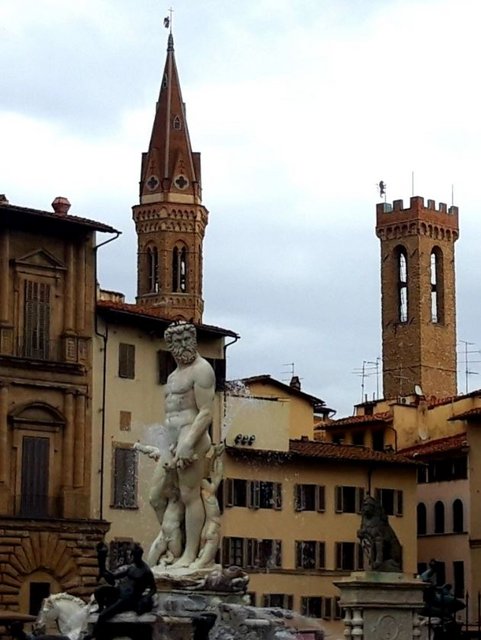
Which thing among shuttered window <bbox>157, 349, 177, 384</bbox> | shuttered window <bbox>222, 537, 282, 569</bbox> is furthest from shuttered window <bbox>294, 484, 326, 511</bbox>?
shuttered window <bbox>157, 349, 177, 384</bbox>

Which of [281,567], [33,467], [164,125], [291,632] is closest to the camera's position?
[291,632]

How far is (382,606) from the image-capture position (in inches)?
1122

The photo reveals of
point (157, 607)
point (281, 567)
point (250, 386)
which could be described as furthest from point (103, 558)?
point (250, 386)

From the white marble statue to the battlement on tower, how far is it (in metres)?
116

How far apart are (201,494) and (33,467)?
32.8 metres

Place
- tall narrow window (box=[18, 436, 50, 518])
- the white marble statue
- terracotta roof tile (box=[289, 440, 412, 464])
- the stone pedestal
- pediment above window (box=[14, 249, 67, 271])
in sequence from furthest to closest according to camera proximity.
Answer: terracotta roof tile (box=[289, 440, 412, 464]) < pediment above window (box=[14, 249, 67, 271]) < tall narrow window (box=[18, 436, 50, 518]) < the stone pedestal < the white marble statue

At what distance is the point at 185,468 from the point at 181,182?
105m

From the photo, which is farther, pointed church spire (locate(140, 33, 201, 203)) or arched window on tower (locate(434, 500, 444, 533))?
pointed church spire (locate(140, 33, 201, 203))

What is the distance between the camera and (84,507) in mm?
57812

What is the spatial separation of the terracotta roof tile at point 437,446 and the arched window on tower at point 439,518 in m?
2.11

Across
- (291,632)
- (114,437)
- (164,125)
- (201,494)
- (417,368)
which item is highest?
(164,125)

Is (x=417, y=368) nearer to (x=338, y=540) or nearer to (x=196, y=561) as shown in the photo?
(x=338, y=540)

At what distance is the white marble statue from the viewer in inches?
977

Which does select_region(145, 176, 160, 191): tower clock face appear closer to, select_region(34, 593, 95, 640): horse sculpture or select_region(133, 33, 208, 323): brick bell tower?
select_region(133, 33, 208, 323): brick bell tower
